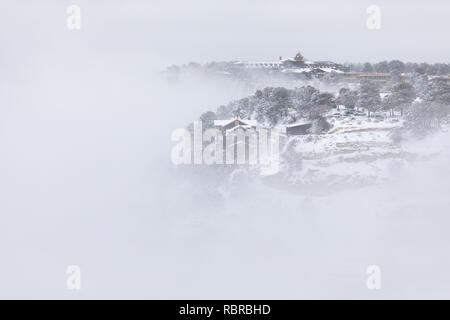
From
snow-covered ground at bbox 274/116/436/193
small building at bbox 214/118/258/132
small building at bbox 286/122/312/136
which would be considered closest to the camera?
snow-covered ground at bbox 274/116/436/193

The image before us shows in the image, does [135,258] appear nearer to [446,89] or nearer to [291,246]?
[291,246]

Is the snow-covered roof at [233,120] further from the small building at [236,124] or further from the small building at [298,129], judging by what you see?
the small building at [298,129]

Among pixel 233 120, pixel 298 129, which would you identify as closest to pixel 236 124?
pixel 233 120

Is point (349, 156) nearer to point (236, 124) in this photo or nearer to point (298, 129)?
point (298, 129)

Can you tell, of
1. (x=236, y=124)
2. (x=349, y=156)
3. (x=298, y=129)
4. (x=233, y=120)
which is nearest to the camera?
(x=349, y=156)

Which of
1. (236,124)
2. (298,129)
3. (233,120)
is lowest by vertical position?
(298,129)

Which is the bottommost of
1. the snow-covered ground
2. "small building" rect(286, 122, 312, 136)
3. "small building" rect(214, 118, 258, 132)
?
the snow-covered ground

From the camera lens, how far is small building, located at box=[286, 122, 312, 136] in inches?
1115

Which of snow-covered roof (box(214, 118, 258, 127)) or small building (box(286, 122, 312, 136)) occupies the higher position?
snow-covered roof (box(214, 118, 258, 127))

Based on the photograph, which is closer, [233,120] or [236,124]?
[236,124]

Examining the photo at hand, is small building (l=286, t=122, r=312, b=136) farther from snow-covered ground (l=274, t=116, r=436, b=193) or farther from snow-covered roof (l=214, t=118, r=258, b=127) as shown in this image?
snow-covered roof (l=214, t=118, r=258, b=127)

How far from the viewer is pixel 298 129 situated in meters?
28.4

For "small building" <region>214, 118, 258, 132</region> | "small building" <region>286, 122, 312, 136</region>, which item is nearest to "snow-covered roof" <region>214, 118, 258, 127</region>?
"small building" <region>214, 118, 258, 132</region>

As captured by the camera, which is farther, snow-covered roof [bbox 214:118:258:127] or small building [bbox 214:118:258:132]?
snow-covered roof [bbox 214:118:258:127]
